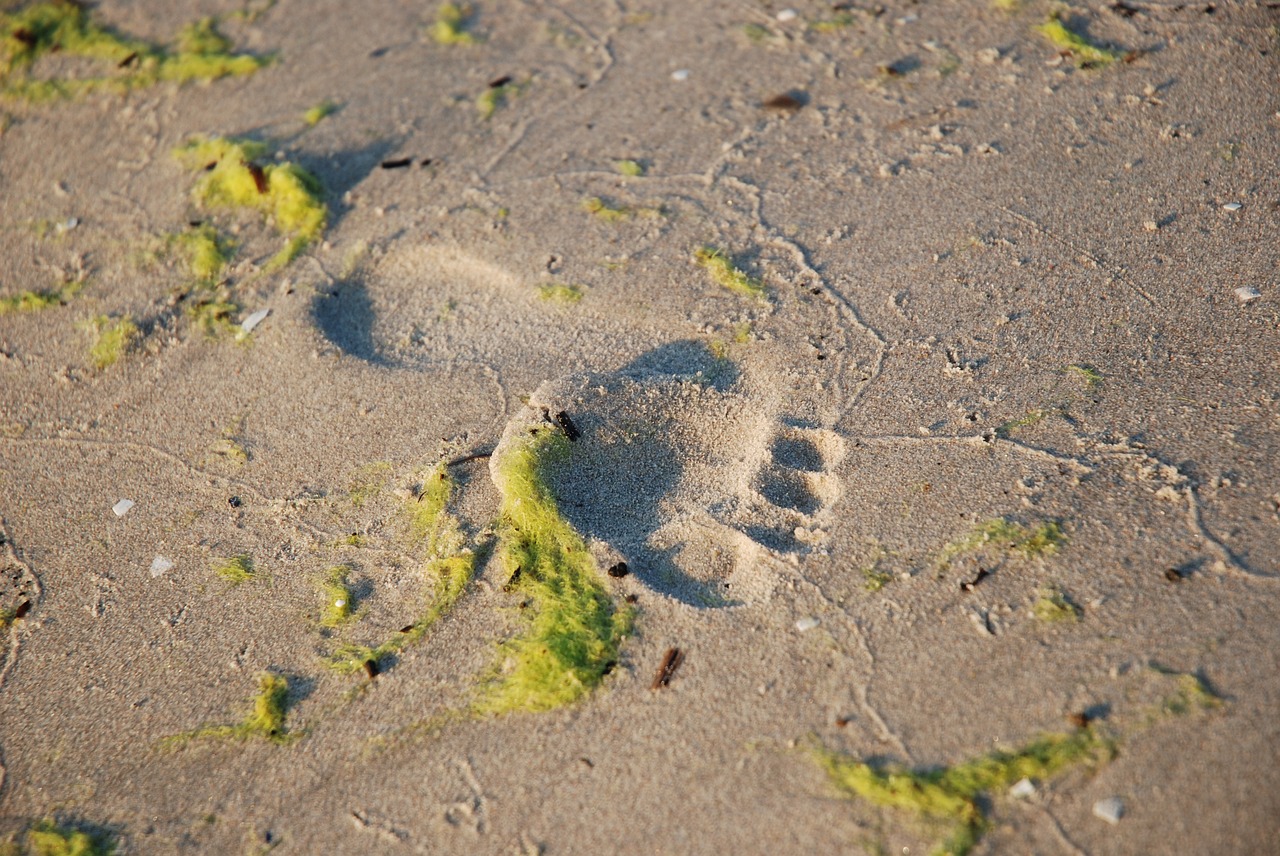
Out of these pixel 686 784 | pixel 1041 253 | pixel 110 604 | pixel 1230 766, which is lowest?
pixel 110 604

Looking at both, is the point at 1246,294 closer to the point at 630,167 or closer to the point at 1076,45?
the point at 1076,45

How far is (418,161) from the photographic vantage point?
3559mm

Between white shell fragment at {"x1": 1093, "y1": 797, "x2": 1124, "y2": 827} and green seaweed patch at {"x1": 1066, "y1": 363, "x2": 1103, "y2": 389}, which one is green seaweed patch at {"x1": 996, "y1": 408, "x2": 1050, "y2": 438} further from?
white shell fragment at {"x1": 1093, "y1": 797, "x2": 1124, "y2": 827}

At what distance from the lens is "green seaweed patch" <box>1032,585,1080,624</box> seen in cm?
211

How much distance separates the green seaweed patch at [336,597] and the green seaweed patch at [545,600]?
0.40m

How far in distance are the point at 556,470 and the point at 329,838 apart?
3.34ft

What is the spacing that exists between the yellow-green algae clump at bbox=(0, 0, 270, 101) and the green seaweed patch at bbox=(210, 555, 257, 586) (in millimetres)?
2425

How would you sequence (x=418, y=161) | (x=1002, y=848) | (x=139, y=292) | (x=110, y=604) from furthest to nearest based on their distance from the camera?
(x=418, y=161) < (x=139, y=292) < (x=110, y=604) < (x=1002, y=848)

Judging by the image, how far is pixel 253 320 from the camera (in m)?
3.14

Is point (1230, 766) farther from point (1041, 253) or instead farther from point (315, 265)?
point (315, 265)

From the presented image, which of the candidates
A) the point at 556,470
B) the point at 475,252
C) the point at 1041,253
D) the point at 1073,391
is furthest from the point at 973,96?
the point at 556,470

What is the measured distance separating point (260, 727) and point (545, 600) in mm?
720

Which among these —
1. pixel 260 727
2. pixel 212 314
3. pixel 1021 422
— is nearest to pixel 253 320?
pixel 212 314

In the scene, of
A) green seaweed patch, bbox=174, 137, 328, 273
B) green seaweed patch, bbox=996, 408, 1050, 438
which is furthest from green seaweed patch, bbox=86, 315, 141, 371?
green seaweed patch, bbox=996, 408, 1050, 438
